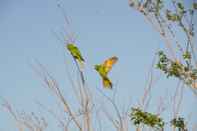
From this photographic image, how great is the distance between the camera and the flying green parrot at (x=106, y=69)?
583 cm

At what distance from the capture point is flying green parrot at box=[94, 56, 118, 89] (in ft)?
19.1

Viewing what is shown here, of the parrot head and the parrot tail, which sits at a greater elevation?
the parrot head

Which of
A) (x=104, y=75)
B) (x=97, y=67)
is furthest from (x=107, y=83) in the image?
(x=97, y=67)

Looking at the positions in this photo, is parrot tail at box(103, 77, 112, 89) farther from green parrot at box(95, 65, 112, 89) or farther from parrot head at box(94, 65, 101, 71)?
parrot head at box(94, 65, 101, 71)

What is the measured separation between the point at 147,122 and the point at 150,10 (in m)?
1.92


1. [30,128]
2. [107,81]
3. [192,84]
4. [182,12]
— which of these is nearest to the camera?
[107,81]

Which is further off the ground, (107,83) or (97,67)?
(97,67)

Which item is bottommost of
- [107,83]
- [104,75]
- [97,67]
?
[107,83]

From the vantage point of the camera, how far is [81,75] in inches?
289

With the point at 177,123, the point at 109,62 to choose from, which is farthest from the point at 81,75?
the point at 177,123

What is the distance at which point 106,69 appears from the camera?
605cm

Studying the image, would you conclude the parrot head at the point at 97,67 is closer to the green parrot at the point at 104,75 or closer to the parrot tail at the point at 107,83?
the green parrot at the point at 104,75

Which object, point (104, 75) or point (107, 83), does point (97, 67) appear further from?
point (107, 83)

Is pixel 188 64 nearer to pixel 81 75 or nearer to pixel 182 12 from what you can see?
pixel 182 12
